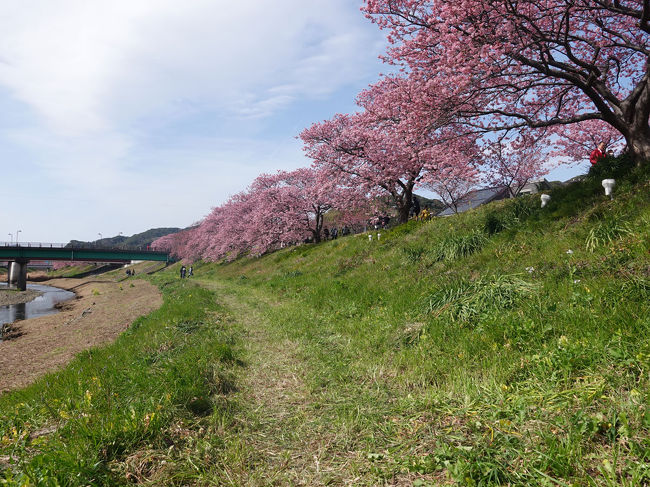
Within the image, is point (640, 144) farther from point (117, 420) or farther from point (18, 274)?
point (18, 274)

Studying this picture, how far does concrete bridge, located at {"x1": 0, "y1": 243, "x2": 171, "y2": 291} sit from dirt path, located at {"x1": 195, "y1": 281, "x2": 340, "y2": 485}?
216ft

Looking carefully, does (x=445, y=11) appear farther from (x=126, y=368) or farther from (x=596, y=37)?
(x=126, y=368)

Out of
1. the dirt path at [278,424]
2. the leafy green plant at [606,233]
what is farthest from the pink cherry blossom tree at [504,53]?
the dirt path at [278,424]

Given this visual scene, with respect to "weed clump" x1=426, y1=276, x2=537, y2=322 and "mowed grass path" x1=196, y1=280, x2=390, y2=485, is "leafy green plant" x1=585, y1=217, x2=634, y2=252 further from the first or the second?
"mowed grass path" x1=196, y1=280, x2=390, y2=485

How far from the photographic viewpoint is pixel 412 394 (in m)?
4.16

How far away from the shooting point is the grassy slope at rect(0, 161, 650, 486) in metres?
2.70

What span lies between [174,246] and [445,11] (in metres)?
90.5

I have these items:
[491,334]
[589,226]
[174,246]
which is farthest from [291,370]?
[174,246]

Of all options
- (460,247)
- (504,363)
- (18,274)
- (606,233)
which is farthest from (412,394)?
(18,274)

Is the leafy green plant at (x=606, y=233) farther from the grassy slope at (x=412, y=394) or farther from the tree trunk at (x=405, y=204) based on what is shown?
the tree trunk at (x=405, y=204)

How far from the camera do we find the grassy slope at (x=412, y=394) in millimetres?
2695

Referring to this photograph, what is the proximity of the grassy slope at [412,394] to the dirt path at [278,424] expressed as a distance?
22 mm

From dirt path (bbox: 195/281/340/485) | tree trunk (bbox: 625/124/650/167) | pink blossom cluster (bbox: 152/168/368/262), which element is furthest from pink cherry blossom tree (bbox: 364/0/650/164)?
pink blossom cluster (bbox: 152/168/368/262)

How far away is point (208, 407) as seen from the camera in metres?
4.23
